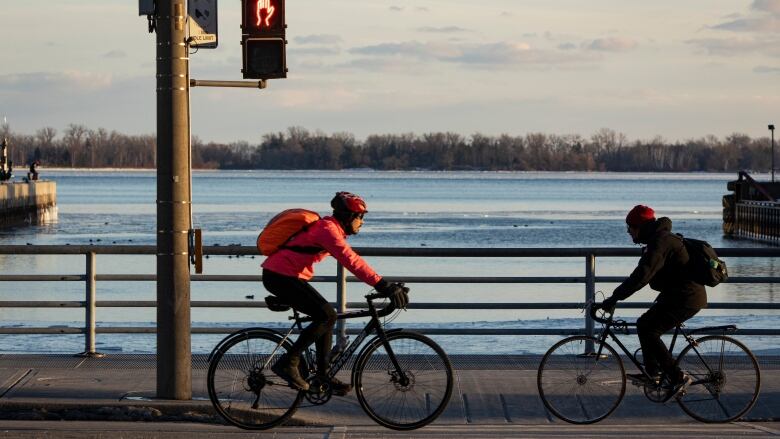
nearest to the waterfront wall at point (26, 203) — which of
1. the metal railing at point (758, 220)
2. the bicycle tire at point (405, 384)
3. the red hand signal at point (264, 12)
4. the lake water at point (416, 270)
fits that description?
the lake water at point (416, 270)

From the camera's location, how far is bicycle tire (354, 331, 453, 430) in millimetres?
8898

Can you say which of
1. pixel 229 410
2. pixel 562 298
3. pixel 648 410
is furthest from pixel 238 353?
pixel 562 298

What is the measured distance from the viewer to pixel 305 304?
8.86m

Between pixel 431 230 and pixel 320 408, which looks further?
pixel 431 230

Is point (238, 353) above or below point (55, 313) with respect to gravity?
above

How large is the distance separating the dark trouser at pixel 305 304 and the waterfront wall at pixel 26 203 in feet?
223

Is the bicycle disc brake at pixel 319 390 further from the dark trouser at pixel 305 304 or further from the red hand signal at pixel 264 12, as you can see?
the red hand signal at pixel 264 12

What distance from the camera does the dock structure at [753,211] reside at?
202 ft

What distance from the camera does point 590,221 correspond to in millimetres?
77062

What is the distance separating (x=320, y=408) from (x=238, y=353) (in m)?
0.99

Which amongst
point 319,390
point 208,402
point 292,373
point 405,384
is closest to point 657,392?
point 405,384

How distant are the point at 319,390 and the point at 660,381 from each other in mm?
2496

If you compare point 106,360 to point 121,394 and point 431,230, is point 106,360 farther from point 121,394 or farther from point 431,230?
point 431,230

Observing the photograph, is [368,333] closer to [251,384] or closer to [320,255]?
[320,255]
